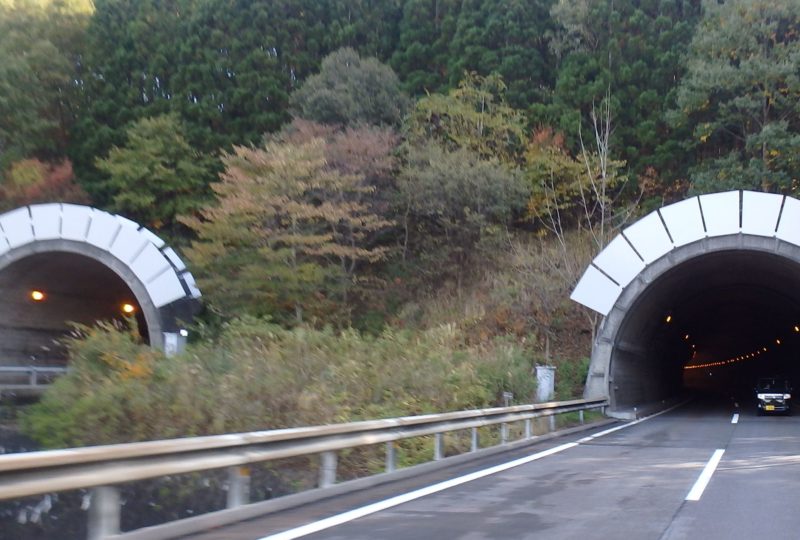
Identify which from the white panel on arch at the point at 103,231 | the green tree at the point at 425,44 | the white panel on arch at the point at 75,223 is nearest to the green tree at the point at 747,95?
the green tree at the point at 425,44

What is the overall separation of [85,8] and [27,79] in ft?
27.4

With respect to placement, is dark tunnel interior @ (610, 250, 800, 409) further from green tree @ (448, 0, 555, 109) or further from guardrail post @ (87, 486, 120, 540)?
guardrail post @ (87, 486, 120, 540)

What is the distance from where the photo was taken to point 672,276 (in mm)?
33062

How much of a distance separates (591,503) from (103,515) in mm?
5952

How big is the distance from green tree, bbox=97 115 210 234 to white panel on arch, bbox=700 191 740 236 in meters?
22.8

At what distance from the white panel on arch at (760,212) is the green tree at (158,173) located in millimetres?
23972

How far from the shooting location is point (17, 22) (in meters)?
48.9

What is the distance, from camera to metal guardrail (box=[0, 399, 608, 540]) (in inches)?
276

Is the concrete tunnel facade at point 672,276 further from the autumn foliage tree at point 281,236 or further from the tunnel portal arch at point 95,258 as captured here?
the tunnel portal arch at point 95,258

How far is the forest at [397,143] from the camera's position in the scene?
3450cm

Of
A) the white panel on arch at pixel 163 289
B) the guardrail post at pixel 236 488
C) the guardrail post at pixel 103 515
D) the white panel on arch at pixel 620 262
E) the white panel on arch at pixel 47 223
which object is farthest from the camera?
the white panel on arch at pixel 47 223

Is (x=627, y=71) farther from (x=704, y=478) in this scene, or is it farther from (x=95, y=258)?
(x=704, y=478)

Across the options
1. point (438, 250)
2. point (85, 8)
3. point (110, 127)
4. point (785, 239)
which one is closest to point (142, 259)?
point (438, 250)

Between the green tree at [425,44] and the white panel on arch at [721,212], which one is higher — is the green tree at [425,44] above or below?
above
